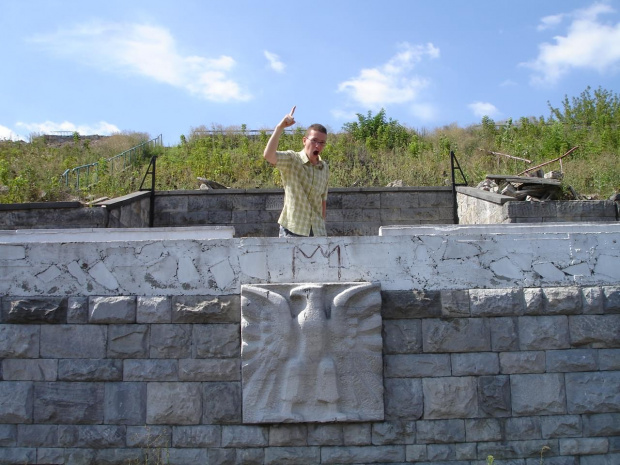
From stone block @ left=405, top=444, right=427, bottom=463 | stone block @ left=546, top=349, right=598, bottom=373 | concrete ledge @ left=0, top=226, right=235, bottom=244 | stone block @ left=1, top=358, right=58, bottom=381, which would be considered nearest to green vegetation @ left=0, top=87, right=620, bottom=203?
concrete ledge @ left=0, top=226, right=235, bottom=244

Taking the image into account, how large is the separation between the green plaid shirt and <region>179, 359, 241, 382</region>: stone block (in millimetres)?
1217

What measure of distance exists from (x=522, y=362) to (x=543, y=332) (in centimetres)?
28

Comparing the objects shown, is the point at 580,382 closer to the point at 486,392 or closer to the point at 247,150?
the point at 486,392

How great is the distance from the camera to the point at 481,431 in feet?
15.5

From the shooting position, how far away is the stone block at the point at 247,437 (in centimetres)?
464

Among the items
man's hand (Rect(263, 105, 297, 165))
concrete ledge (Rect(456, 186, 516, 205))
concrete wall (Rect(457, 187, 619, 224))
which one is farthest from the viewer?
concrete ledge (Rect(456, 186, 516, 205))

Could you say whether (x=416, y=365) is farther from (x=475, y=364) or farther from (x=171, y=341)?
(x=171, y=341)

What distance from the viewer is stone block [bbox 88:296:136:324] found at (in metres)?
4.79

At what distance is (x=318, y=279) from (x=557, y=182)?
7.02m

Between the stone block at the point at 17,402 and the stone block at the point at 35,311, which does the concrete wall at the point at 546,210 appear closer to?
the stone block at the point at 35,311

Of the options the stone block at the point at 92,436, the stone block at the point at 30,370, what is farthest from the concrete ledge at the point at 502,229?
the stone block at the point at 30,370

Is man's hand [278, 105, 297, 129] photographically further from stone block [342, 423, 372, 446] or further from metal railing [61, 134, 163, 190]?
metal railing [61, 134, 163, 190]

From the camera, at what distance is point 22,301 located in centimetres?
485

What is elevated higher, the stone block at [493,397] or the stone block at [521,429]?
the stone block at [493,397]
